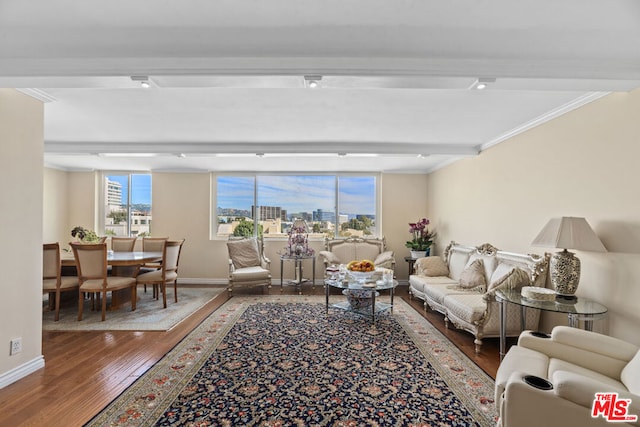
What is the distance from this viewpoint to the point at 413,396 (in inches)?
97.8

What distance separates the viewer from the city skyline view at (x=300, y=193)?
7133 mm

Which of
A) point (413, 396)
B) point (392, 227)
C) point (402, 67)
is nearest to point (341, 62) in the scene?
point (402, 67)

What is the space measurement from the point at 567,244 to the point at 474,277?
5.84 ft

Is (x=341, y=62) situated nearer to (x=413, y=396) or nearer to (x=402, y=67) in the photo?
(x=402, y=67)

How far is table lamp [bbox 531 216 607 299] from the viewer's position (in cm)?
259

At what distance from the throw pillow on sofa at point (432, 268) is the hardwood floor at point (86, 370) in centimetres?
108

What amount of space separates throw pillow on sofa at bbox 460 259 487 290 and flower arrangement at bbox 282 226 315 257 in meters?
2.91

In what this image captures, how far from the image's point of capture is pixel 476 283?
14.0 ft

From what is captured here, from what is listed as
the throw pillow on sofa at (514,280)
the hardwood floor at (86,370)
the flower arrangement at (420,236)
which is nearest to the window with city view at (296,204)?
the flower arrangement at (420,236)

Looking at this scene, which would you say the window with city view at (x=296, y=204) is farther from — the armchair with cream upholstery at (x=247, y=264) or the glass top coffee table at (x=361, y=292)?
the glass top coffee table at (x=361, y=292)

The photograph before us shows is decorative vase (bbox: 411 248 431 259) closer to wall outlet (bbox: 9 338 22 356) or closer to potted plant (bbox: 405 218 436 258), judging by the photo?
potted plant (bbox: 405 218 436 258)

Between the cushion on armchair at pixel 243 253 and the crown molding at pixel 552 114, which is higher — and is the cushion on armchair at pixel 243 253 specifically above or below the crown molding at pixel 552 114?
below

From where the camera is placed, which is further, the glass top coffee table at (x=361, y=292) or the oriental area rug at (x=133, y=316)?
the glass top coffee table at (x=361, y=292)

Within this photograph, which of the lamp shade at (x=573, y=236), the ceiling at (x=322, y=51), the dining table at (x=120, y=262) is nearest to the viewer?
the ceiling at (x=322, y=51)
